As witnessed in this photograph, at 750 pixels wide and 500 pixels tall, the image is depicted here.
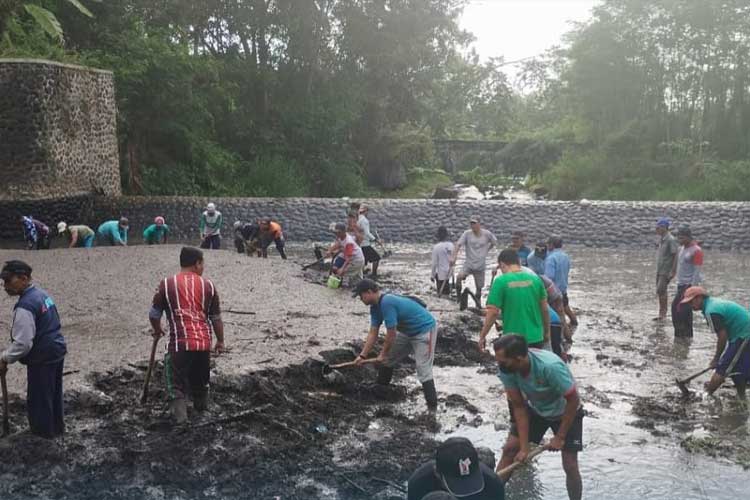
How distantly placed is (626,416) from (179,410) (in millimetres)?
4527

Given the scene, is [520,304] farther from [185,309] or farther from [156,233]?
[156,233]

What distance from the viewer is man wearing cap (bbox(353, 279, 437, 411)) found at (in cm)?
805

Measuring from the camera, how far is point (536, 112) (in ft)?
201

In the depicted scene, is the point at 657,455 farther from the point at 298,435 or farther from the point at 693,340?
the point at 693,340

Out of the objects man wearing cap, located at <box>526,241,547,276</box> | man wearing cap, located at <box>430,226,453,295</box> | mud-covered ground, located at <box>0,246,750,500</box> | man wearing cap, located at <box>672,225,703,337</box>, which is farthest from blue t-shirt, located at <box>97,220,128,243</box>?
man wearing cap, located at <box>672,225,703,337</box>

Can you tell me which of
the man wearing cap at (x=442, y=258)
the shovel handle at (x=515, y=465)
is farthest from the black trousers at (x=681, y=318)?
the shovel handle at (x=515, y=465)

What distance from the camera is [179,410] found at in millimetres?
7395

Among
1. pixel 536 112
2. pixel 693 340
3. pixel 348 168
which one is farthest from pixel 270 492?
pixel 536 112

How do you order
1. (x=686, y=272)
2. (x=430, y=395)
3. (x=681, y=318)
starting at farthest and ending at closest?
(x=686, y=272) → (x=681, y=318) → (x=430, y=395)

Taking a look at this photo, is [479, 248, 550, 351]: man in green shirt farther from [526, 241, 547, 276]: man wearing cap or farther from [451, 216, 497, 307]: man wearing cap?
[451, 216, 497, 307]: man wearing cap

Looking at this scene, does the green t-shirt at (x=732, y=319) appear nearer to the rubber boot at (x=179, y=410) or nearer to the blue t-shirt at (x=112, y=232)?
the rubber boot at (x=179, y=410)

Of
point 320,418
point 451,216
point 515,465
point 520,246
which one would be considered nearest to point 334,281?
point 520,246

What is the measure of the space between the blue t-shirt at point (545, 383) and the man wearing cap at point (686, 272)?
649 cm

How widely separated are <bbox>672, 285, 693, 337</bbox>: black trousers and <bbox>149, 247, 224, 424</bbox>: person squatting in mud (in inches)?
274
